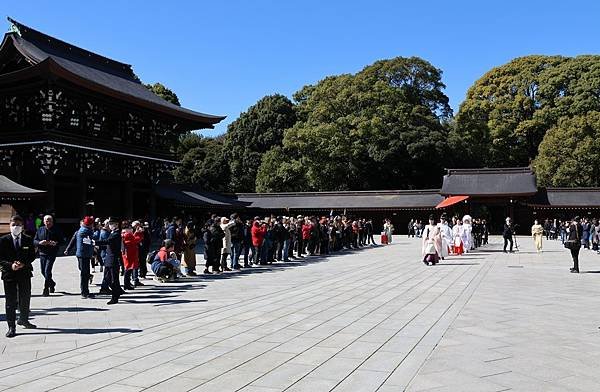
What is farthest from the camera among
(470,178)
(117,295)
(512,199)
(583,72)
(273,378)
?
(583,72)

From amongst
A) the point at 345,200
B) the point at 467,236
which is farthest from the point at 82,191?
the point at 345,200

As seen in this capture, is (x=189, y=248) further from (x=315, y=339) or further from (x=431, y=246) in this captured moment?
(x=315, y=339)

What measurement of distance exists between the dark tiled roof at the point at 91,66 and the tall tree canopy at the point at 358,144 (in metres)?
14.5

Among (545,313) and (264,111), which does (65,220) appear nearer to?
(545,313)

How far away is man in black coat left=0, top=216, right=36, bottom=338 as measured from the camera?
7.41 metres

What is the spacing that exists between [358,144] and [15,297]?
41382mm

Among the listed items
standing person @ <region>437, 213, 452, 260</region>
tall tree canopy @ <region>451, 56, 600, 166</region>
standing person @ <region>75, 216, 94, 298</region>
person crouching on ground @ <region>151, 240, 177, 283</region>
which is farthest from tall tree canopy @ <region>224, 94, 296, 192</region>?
standing person @ <region>75, 216, 94, 298</region>

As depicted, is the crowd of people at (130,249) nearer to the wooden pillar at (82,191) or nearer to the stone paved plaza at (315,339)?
the stone paved plaza at (315,339)

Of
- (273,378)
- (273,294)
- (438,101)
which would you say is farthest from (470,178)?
(273,378)

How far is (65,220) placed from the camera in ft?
85.9

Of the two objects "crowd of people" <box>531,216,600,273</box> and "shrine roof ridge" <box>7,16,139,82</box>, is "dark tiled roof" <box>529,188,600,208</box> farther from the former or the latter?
"shrine roof ridge" <box>7,16,139,82</box>

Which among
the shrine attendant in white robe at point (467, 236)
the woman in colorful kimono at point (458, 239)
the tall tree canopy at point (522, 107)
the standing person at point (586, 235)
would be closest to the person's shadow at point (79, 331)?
the woman in colorful kimono at point (458, 239)

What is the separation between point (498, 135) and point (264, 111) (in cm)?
2399

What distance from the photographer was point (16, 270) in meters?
7.57
